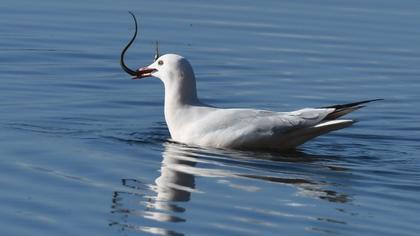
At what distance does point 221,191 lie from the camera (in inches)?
476

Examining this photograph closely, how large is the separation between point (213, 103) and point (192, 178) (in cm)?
401

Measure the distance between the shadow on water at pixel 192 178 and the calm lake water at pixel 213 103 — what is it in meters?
0.02

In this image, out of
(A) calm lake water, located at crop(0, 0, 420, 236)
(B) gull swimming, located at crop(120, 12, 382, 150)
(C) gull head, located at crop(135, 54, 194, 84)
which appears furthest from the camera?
(C) gull head, located at crop(135, 54, 194, 84)

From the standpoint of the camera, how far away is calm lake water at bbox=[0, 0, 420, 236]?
37.0 feet

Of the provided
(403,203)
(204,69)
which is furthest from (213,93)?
(403,203)

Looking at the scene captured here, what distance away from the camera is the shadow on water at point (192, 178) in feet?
36.5

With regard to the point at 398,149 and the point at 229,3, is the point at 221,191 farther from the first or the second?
the point at 229,3

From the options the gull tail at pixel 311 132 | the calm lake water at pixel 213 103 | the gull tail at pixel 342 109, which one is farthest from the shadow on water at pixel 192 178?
the gull tail at pixel 342 109

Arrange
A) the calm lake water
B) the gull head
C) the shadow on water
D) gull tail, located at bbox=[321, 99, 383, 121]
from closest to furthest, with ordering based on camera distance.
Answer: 1. the shadow on water
2. the calm lake water
3. gull tail, located at bbox=[321, 99, 383, 121]
4. the gull head

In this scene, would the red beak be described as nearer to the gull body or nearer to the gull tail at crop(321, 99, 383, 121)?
the gull body

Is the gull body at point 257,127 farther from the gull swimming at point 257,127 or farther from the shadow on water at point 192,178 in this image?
the shadow on water at point 192,178

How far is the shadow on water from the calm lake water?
0.8 inches

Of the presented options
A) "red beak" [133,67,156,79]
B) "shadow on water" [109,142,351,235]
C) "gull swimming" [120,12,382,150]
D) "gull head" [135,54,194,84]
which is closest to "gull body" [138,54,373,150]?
"gull swimming" [120,12,382,150]

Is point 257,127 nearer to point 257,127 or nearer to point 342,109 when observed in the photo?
point 257,127
